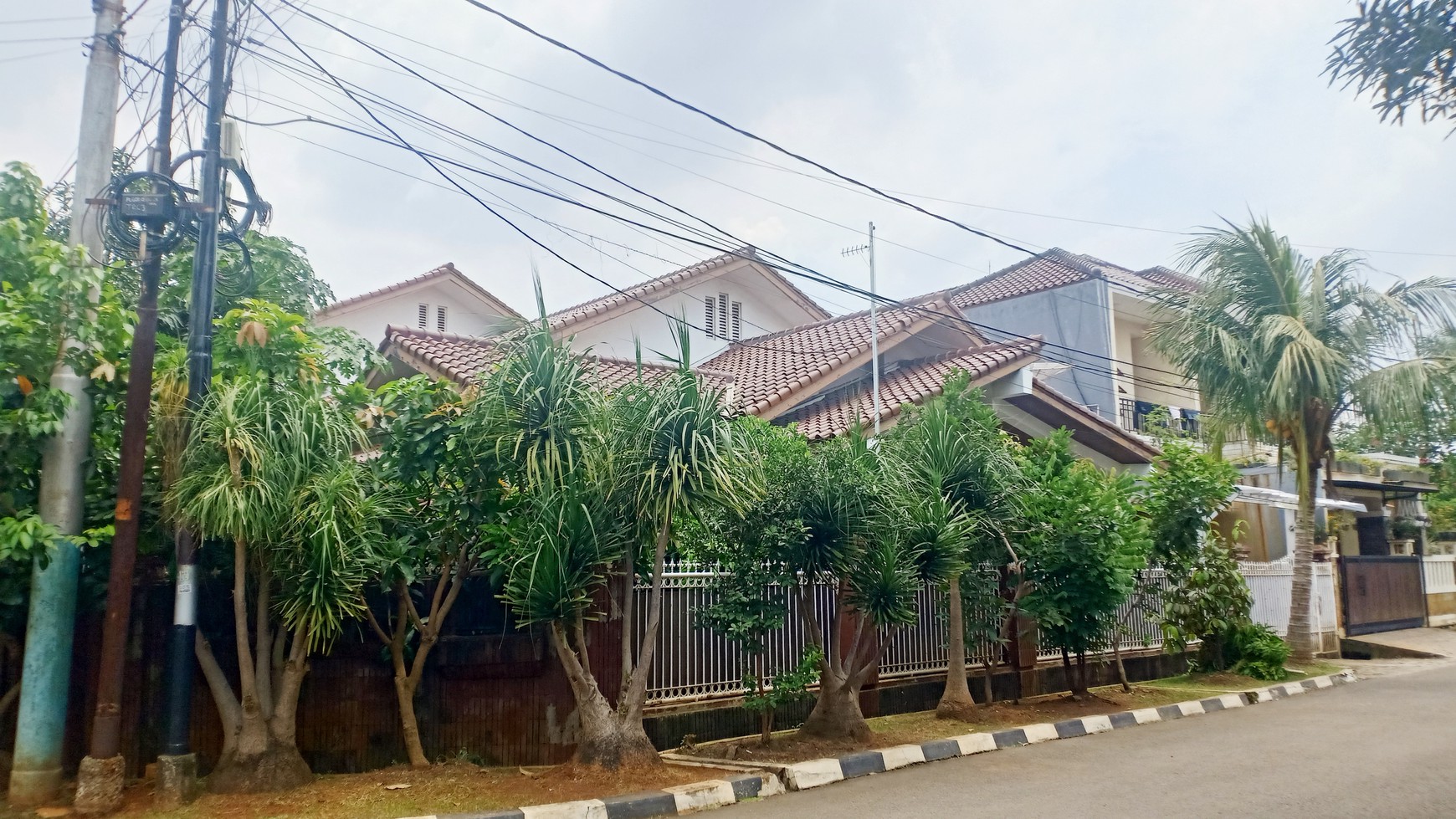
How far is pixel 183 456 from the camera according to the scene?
7488mm

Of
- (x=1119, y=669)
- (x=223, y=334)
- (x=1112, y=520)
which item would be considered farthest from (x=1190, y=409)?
(x=223, y=334)

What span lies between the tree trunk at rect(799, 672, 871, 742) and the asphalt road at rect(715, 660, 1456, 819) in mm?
723

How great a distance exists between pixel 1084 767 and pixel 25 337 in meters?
8.94

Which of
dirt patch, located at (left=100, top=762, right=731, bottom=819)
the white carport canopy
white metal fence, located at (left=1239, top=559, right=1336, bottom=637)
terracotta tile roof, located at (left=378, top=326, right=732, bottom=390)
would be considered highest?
terracotta tile roof, located at (left=378, top=326, right=732, bottom=390)

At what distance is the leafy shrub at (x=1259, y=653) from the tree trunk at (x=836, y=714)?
834 cm

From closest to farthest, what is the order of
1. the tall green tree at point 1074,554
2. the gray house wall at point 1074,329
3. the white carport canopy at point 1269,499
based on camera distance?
1. the tall green tree at point 1074,554
2. the white carport canopy at point 1269,499
3. the gray house wall at point 1074,329

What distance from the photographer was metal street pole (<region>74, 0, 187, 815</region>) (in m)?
7.03

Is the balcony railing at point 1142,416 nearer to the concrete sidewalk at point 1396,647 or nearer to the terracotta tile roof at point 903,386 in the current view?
the concrete sidewalk at point 1396,647

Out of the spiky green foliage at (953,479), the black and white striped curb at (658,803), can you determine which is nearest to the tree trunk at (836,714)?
the spiky green foliage at (953,479)

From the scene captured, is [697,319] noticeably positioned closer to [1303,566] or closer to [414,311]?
[414,311]

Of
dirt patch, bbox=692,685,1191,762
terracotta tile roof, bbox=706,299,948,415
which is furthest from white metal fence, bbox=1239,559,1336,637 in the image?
terracotta tile roof, bbox=706,299,948,415

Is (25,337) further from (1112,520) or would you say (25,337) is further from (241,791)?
(1112,520)

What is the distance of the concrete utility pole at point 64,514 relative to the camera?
721cm

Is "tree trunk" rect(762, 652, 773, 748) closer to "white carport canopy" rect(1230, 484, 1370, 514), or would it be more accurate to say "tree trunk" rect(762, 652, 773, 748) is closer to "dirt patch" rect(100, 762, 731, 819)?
"dirt patch" rect(100, 762, 731, 819)
